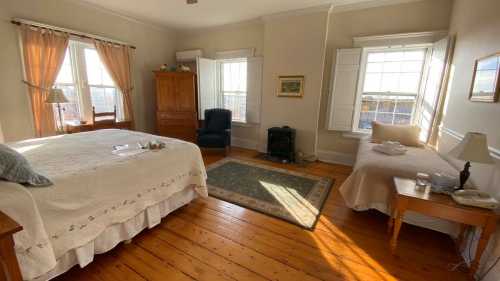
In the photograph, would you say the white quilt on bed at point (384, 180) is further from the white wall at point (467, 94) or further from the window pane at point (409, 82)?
the window pane at point (409, 82)

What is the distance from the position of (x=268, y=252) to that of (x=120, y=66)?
423 cm

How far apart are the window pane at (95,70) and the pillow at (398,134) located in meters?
4.76

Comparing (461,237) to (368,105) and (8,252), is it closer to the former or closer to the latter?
(368,105)

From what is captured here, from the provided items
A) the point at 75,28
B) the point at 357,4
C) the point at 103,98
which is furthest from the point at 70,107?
the point at 357,4

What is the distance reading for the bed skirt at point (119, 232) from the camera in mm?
1419

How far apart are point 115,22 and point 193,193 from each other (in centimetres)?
372

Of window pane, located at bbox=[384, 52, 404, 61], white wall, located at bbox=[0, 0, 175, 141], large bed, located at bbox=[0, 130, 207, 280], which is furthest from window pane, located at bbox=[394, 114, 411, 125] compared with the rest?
white wall, located at bbox=[0, 0, 175, 141]

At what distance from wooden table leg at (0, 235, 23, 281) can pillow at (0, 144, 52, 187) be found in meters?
0.47

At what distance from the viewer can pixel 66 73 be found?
3.51 metres

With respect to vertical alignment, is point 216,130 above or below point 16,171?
below

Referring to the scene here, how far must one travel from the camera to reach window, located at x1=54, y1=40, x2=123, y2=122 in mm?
3525

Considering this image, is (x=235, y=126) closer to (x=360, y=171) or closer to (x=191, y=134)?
(x=191, y=134)

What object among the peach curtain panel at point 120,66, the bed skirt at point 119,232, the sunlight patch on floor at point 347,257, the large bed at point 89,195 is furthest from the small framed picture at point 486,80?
the peach curtain panel at point 120,66

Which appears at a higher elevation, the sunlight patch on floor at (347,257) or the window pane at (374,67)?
the window pane at (374,67)
